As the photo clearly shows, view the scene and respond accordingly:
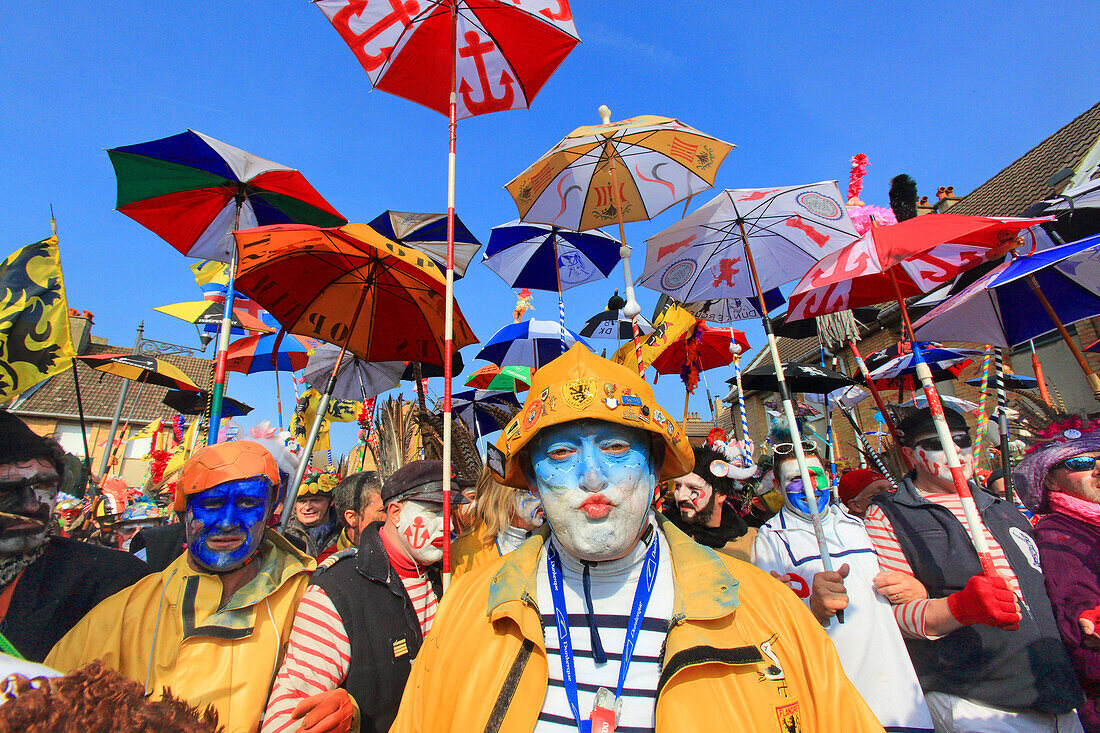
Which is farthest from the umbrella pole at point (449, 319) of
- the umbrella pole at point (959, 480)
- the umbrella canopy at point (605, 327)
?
the umbrella canopy at point (605, 327)

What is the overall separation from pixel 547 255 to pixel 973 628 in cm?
526

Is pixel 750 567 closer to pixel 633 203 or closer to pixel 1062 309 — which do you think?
pixel 633 203

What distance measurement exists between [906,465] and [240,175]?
5227mm

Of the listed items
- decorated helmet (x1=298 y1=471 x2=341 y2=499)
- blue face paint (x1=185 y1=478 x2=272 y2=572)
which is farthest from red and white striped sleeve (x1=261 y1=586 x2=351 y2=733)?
decorated helmet (x1=298 y1=471 x2=341 y2=499)

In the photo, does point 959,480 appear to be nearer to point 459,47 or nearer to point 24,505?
point 459,47

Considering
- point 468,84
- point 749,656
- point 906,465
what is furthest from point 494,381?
point 749,656

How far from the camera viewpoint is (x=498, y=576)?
192 cm

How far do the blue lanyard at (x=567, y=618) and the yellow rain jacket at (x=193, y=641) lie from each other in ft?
4.52

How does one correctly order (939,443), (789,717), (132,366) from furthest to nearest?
(132,366)
(939,443)
(789,717)

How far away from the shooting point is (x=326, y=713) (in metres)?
2.04

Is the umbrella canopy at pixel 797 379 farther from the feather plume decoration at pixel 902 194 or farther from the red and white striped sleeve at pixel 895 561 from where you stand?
the feather plume decoration at pixel 902 194

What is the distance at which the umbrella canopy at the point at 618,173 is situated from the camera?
437cm

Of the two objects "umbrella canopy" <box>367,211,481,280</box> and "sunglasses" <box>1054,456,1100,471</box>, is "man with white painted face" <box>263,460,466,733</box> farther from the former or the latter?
"sunglasses" <box>1054,456,1100,471</box>

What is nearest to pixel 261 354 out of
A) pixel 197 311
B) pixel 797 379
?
pixel 197 311
